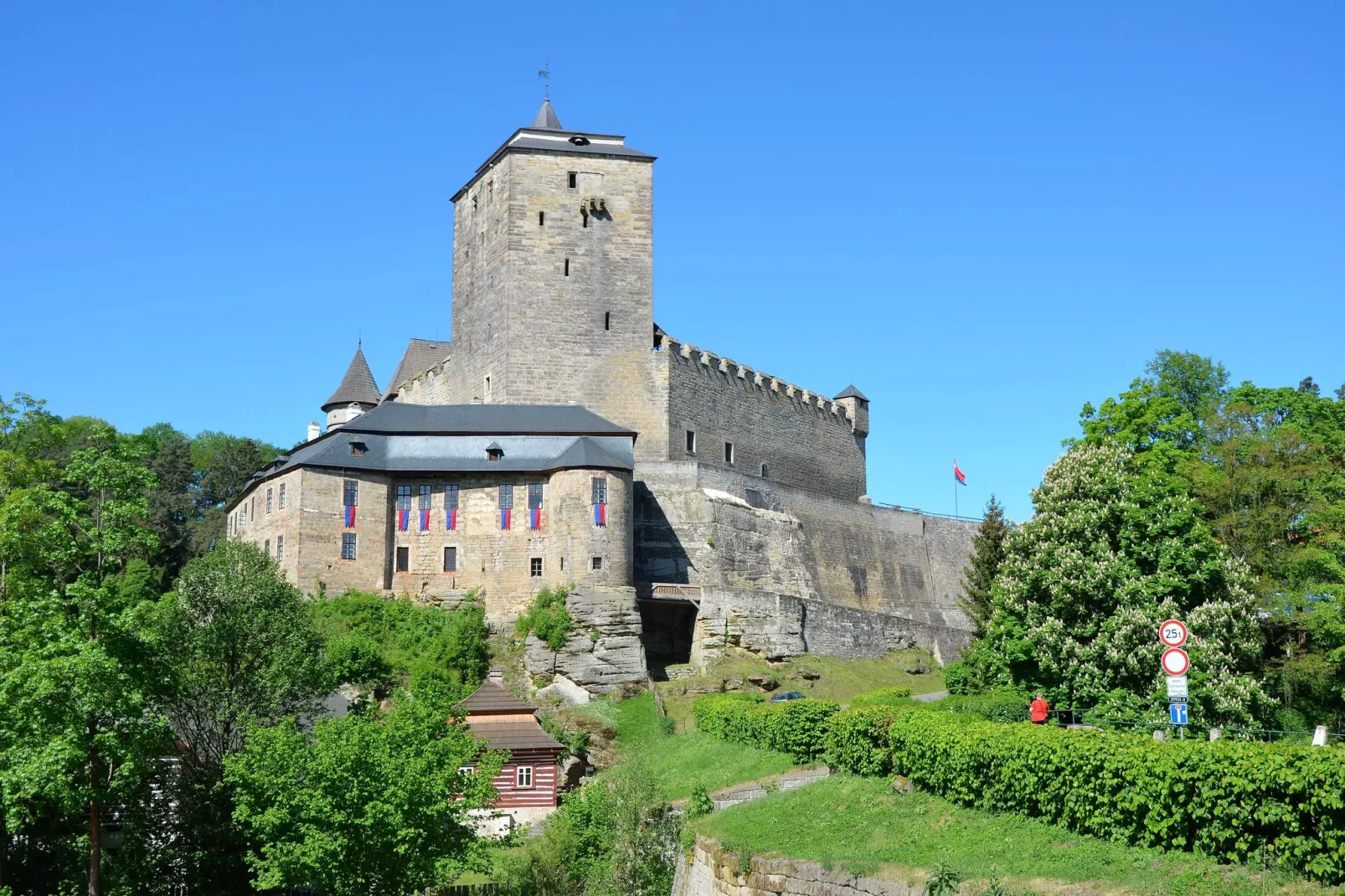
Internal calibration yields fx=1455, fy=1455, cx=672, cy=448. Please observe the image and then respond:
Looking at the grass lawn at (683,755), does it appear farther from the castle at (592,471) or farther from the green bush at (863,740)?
the castle at (592,471)

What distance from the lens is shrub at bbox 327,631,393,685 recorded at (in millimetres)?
48219

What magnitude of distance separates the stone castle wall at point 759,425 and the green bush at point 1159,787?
40.8 metres

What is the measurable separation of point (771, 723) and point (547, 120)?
42272 millimetres

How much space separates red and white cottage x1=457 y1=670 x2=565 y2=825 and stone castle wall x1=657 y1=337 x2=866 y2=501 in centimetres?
2290

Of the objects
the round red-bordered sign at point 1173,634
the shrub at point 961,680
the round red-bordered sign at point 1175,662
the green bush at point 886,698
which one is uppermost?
the round red-bordered sign at point 1173,634

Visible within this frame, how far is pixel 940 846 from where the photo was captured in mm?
22734

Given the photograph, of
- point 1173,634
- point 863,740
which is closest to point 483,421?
point 863,740

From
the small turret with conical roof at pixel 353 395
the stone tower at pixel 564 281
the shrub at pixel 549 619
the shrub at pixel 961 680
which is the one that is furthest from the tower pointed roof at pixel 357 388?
the shrub at pixel 961 680

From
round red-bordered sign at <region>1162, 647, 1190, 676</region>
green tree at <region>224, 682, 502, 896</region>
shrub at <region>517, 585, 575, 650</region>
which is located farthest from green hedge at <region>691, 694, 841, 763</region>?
round red-bordered sign at <region>1162, 647, 1190, 676</region>

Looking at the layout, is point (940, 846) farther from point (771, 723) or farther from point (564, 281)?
point (564, 281)

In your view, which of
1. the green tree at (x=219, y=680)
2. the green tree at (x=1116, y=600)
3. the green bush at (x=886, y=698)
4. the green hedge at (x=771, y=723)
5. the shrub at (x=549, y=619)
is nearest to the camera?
the green hedge at (x=771, y=723)

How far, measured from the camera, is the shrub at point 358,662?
1898 inches

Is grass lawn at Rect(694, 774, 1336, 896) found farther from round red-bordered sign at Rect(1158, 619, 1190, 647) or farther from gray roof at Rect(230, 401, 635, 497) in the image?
gray roof at Rect(230, 401, 635, 497)

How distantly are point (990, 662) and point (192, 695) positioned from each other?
797 inches
